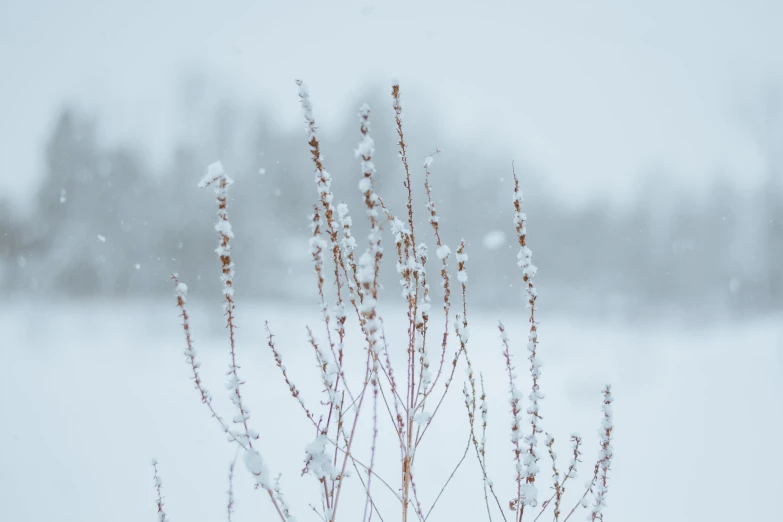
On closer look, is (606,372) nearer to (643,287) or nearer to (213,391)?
(213,391)

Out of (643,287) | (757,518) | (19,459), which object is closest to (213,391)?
(19,459)

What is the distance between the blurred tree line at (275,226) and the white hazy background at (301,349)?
0.99 feet

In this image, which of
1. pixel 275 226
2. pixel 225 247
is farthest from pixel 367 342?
pixel 275 226

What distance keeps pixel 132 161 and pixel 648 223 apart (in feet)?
59.3

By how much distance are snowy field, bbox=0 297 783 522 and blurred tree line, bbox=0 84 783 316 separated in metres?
6.38

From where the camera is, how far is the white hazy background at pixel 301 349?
3.51m

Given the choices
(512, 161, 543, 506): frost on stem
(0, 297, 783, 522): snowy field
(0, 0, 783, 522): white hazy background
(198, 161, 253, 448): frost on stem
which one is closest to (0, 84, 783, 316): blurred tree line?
(0, 0, 783, 522): white hazy background

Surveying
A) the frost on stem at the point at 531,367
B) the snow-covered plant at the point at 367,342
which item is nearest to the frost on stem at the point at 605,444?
the snow-covered plant at the point at 367,342

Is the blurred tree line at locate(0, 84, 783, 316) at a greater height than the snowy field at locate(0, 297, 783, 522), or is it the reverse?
the blurred tree line at locate(0, 84, 783, 316)

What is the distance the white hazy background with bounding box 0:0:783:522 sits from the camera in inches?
138

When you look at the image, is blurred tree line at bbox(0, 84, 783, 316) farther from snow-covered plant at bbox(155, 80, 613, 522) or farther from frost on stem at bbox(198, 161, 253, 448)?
frost on stem at bbox(198, 161, 253, 448)

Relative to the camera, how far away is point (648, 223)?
60.5 ft

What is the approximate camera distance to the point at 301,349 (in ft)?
28.5

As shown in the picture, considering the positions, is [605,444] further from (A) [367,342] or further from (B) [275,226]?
(B) [275,226]
